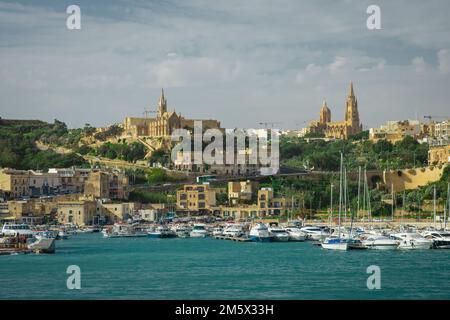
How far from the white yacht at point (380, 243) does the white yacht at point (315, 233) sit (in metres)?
6.36

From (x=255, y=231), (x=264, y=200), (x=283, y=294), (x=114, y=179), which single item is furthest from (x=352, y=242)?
(x=114, y=179)

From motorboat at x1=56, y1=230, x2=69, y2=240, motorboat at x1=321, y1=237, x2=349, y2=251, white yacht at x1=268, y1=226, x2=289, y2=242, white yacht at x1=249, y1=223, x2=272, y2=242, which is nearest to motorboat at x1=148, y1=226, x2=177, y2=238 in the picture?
motorboat at x1=56, y1=230, x2=69, y2=240

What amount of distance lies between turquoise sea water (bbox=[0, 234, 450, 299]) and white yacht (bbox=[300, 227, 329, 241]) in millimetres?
3698

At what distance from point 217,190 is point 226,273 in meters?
39.1

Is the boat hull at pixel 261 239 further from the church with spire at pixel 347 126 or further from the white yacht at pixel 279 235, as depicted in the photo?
the church with spire at pixel 347 126

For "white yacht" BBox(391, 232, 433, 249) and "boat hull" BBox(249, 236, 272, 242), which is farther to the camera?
"boat hull" BBox(249, 236, 272, 242)

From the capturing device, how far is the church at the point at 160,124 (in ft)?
285

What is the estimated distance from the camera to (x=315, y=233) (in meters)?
45.9

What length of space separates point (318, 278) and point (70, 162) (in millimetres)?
55338

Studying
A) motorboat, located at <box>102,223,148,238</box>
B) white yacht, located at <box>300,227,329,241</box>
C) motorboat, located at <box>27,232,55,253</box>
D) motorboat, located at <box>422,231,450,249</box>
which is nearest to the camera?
motorboat, located at <box>27,232,55,253</box>

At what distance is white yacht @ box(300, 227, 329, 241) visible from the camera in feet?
147

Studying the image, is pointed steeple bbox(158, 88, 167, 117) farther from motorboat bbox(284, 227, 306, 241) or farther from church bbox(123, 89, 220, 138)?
motorboat bbox(284, 227, 306, 241)

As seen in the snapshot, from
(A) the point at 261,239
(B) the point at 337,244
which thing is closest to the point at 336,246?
(B) the point at 337,244

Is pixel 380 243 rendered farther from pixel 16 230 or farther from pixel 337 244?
pixel 16 230
